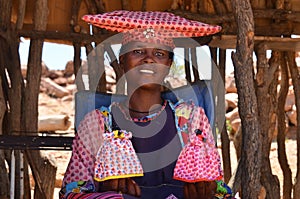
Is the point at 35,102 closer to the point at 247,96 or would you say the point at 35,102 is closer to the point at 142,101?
the point at 247,96

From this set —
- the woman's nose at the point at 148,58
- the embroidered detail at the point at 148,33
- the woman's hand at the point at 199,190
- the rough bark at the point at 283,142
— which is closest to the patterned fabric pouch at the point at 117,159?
the woman's hand at the point at 199,190

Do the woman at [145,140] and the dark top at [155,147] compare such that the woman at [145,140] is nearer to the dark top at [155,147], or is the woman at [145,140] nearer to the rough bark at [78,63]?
the dark top at [155,147]

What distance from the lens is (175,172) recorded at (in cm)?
289

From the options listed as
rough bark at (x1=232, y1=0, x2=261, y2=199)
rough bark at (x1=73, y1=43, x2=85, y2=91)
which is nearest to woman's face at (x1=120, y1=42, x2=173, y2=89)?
rough bark at (x1=232, y1=0, x2=261, y2=199)

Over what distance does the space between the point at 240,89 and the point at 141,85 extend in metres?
0.84

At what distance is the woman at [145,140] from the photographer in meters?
2.81

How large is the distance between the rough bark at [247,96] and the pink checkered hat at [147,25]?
1.88 ft

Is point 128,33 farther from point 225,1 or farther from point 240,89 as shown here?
point 225,1

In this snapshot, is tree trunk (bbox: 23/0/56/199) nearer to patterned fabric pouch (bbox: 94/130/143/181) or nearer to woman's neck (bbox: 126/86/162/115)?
woman's neck (bbox: 126/86/162/115)

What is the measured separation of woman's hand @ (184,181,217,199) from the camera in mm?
2855

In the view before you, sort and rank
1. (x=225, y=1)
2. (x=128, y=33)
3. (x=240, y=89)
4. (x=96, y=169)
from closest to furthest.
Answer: (x=96, y=169), (x=128, y=33), (x=240, y=89), (x=225, y=1)

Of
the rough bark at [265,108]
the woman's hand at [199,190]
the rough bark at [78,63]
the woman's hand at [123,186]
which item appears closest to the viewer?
the woman's hand at [123,186]

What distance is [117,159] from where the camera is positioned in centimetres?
→ 278

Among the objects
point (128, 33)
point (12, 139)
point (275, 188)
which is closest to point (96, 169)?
point (128, 33)
